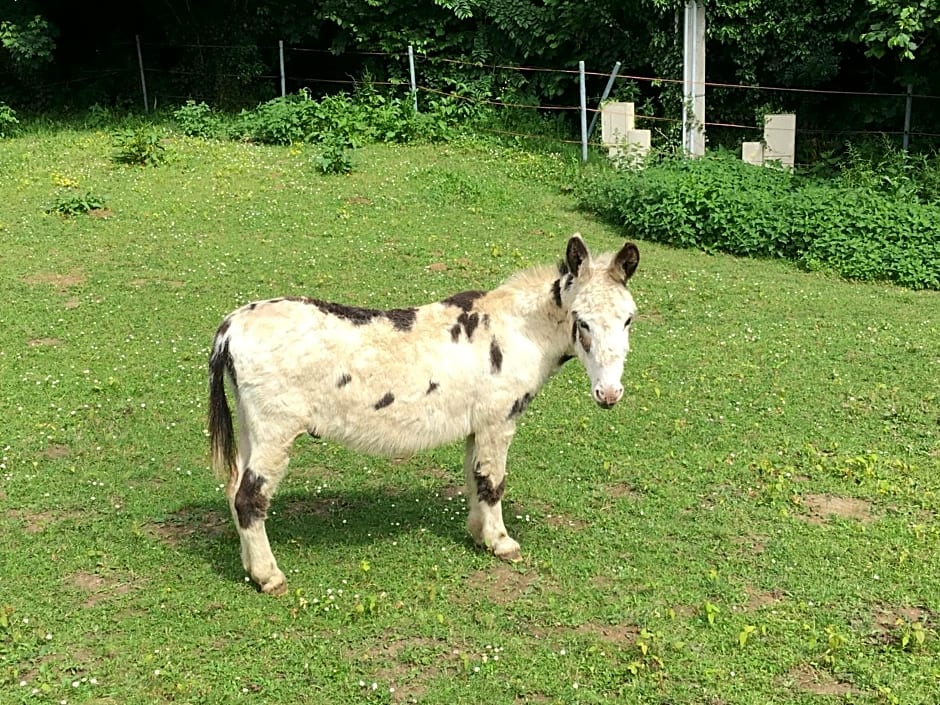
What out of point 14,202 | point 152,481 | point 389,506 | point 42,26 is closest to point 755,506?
point 389,506

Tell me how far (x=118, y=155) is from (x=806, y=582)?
14.5 m

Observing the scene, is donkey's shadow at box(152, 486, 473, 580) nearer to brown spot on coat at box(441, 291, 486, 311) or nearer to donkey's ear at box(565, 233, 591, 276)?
brown spot on coat at box(441, 291, 486, 311)

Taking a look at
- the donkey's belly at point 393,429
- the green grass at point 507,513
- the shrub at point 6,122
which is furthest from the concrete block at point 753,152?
the shrub at point 6,122

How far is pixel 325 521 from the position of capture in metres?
6.66

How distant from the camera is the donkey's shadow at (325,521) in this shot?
20.8ft

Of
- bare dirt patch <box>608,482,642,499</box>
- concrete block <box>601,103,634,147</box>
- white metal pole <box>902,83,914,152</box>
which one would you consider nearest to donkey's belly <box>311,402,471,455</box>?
bare dirt patch <box>608,482,642,499</box>

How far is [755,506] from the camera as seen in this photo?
6.84m

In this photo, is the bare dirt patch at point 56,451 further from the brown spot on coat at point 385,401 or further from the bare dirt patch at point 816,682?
the bare dirt patch at point 816,682

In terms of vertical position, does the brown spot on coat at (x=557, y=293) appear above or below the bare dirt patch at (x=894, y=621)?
above

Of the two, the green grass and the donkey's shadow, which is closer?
the green grass

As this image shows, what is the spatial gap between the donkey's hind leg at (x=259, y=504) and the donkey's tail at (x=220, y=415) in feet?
0.42

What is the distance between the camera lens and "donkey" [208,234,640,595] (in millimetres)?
5516

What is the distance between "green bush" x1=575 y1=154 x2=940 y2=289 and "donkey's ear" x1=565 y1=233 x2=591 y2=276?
8.12 meters

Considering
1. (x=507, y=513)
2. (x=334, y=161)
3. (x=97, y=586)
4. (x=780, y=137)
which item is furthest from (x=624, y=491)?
(x=780, y=137)
